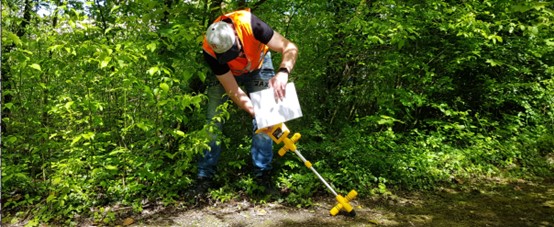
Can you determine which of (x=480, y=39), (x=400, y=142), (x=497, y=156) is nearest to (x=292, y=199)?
(x=400, y=142)

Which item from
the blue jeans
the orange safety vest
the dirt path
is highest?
the orange safety vest

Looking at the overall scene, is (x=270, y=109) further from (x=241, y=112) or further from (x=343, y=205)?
(x=241, y=112)

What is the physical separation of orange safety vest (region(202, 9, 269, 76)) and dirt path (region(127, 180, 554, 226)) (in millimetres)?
1172

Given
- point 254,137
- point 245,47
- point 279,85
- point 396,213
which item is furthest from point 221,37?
point 396,213

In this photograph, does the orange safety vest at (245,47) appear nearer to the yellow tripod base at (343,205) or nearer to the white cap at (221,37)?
the white cap at (221,37)

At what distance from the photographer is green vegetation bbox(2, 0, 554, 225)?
9.21 ft

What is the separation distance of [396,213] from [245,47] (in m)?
1.86

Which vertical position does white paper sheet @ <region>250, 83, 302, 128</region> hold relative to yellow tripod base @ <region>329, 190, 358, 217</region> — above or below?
above

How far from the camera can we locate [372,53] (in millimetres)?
4578

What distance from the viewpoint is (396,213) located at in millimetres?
3076

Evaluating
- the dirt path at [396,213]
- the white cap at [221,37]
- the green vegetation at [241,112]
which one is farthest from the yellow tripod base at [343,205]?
the white cap at [221,37]

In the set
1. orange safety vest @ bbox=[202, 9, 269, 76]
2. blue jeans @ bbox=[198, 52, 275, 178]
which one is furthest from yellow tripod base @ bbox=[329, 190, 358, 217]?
orange safety vest @ bbox=[202, 9, 269, 76]

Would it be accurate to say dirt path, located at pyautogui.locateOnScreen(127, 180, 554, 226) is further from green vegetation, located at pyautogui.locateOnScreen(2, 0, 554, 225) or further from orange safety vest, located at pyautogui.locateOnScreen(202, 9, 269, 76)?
orange safety vest, located at pyautogui.locateOnScreen(202, 9, 269, 76)

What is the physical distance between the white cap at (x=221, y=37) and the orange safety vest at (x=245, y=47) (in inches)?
5.8
